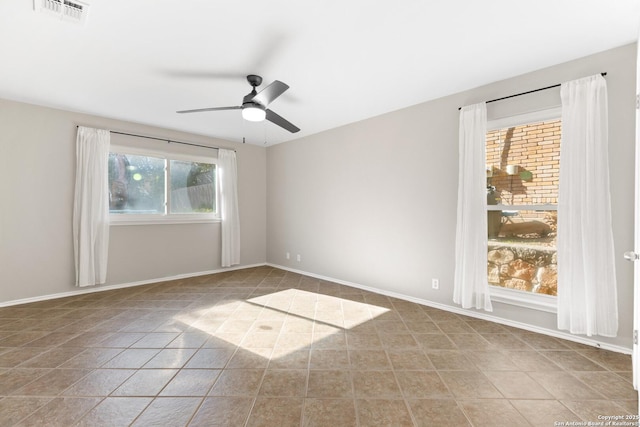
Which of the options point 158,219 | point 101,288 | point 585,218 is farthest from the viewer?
point 158,219

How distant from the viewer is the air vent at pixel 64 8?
183 centimetres

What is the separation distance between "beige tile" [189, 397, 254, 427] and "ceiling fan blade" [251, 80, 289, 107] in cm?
241

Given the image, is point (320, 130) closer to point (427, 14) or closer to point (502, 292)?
point (427, 14)

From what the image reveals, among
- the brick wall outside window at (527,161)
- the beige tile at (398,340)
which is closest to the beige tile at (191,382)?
the beige tile at (398,340)

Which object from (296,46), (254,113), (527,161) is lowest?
(527,161)

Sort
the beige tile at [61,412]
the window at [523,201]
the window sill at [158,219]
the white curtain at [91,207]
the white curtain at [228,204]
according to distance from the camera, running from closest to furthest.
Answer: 1. the beige tile at [61,412]
2. the window at [523,201]
3. the white curtain at [91,207]
4. the window sill at [158,219]
5. the white curtain at [228,204]

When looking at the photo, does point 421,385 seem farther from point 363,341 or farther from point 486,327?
point 486,327

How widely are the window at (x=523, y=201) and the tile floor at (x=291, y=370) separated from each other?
1.96 ft

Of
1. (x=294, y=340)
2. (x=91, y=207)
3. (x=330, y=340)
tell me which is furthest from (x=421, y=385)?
(x=91, y=207)

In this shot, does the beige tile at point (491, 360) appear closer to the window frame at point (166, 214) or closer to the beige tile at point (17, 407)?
the beige tile at point (17, 407)

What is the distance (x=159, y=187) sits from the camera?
15.2ft

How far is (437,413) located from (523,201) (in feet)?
7.67

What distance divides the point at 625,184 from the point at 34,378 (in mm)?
4751

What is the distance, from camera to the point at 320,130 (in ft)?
15.5
